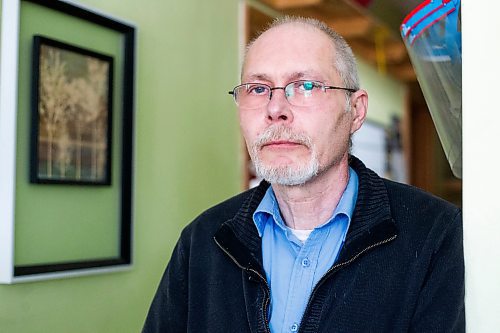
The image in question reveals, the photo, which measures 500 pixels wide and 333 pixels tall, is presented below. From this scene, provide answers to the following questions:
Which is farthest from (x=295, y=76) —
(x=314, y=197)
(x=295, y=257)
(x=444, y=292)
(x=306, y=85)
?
(x=444, y=292)

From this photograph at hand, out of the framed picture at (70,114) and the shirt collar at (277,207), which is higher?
the framed picture at (70,114)

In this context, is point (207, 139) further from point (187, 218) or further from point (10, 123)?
point (10, 123)

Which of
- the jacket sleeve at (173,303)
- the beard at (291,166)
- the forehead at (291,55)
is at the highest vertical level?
the forehead at (291,55)

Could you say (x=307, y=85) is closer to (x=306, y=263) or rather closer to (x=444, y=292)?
(x=306, y=263)

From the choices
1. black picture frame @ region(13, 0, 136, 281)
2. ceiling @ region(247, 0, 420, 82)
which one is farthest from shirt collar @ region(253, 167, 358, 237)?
ceiling @ region(247, 0, 420, 82)

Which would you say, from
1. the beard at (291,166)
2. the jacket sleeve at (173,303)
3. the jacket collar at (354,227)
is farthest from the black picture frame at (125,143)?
the beard at (291,166)

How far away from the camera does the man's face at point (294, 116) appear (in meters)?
1.31

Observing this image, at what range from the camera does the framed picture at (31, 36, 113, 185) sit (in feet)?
4.66

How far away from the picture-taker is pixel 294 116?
4.33 feet

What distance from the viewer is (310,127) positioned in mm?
1323

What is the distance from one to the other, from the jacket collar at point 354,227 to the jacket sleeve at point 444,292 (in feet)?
0.30

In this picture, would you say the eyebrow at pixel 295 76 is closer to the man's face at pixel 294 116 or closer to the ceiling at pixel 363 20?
the man's face at pixel 294 116

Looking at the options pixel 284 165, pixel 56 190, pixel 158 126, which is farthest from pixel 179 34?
pixel 284 165

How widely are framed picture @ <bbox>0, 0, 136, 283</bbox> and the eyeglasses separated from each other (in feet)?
1.26
